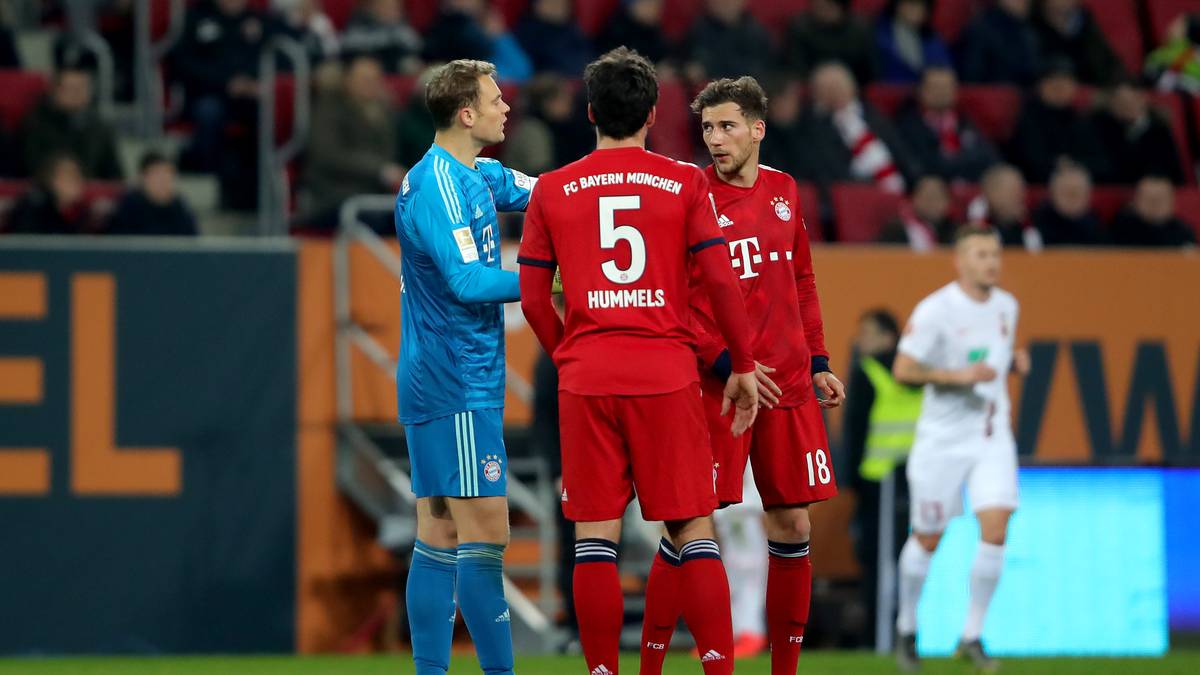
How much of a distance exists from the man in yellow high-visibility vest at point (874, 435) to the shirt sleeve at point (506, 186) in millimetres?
5113

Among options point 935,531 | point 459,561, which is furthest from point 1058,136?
point 459,561

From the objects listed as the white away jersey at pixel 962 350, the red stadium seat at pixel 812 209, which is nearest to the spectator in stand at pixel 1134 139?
the red stadium seat at pixel 812 209

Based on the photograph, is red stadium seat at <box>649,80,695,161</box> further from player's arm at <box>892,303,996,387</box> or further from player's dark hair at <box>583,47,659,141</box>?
player's dark hair at <box>583,47,659,141</box>

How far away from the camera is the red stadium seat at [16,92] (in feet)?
42.1

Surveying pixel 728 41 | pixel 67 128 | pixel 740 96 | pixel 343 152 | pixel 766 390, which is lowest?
pixel 766 390

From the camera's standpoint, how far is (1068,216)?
13711 mm

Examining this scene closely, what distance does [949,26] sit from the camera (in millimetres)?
16641

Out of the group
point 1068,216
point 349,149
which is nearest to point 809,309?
point 349,149

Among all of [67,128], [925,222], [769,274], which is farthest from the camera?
[925,222]

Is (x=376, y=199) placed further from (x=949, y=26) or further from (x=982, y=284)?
(x=949, y=26)

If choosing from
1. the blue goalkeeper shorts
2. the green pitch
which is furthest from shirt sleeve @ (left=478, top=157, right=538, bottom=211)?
the green pitch

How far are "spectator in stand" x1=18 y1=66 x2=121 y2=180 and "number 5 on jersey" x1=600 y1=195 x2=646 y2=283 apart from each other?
289 inches

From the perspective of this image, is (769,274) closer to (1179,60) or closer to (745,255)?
(745,255)

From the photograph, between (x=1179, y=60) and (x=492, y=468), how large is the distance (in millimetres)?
11653
